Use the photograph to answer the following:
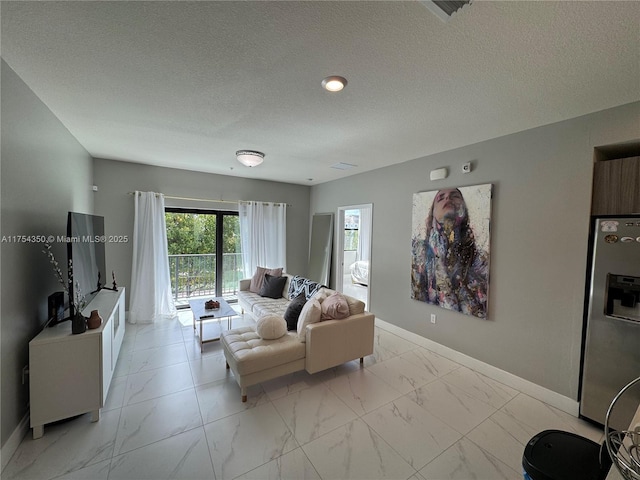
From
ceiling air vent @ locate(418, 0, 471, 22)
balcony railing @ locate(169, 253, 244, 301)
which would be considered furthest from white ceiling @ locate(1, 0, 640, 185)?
balcony railing @ locate(169, 253, 244, 301)

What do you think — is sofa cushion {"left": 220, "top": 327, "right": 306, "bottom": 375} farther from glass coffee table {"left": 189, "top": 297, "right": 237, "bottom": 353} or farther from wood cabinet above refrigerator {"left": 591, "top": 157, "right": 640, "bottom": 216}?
wood cabinet above refrigerator {"left": 591, "top": 157, "right": 640, "bottom": 216}

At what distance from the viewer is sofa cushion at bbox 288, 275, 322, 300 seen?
3574 mm

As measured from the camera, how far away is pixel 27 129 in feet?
6.44

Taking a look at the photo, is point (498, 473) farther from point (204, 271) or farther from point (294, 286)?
point (204, 271)

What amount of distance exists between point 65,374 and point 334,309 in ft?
7.22

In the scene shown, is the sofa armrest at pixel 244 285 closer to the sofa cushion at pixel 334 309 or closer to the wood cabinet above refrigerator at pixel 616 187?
the sofa cushion at pixel 334 309

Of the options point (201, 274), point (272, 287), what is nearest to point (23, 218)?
point (272, 287)

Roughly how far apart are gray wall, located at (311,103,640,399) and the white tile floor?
0.37 metres

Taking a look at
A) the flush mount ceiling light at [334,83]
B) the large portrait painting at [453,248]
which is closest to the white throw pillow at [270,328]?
the large portrait painting at [453,248]

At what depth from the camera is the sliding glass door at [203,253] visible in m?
4.84

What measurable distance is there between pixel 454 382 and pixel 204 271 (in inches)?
174

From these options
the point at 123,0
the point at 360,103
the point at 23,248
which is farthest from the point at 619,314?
the point at 23,248

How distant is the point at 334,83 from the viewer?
5.91 ft

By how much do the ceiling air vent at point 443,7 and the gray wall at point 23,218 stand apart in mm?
2498
